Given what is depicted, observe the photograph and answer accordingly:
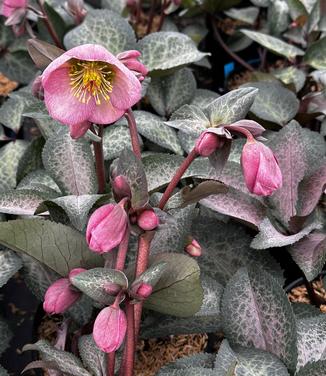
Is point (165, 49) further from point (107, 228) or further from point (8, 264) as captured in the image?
point (107, 228)

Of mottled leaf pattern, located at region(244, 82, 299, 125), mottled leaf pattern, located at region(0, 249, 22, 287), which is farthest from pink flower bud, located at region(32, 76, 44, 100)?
mottled leaf pattern, located at region(244, 82, 299, 125)

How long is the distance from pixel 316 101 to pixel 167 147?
273 mm

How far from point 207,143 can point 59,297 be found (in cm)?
23

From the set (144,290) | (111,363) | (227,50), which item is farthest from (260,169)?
(227,50)

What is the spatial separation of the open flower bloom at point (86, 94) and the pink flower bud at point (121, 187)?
0.21 ft

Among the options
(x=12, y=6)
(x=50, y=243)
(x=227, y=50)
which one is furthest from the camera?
(x=227, y=50)

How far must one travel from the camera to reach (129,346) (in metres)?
0.70

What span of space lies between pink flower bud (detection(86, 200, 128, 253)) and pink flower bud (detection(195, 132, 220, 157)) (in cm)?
10

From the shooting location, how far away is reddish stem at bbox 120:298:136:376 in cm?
68

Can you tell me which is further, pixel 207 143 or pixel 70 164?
pixel 70 164

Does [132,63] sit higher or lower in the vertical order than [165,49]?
higher

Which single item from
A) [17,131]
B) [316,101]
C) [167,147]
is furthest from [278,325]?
[17,131]

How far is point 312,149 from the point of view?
1.05 metres

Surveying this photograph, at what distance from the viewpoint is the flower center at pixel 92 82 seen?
67cm
